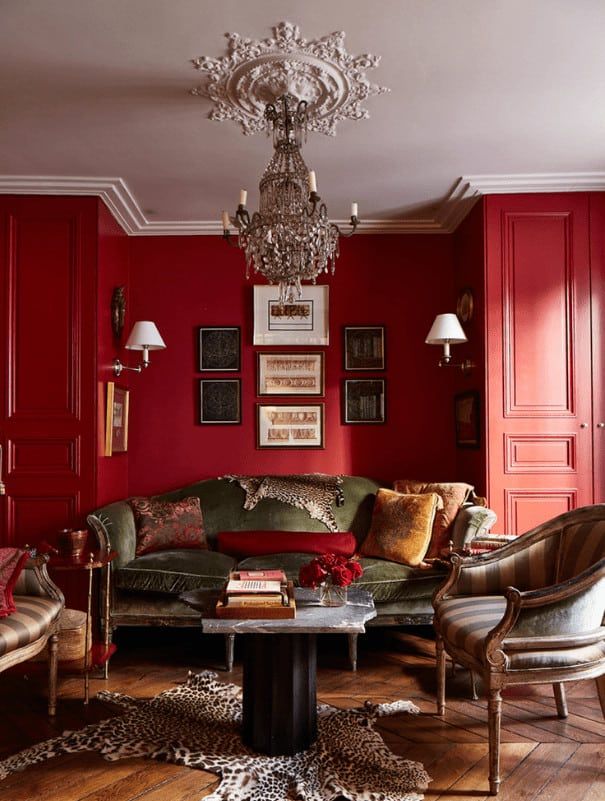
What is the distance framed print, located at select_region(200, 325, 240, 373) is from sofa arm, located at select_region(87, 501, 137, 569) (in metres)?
1.31

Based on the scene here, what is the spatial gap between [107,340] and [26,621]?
7.07 ft

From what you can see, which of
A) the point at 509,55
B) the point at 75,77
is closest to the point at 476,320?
the point at 509,55

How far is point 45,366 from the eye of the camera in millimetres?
4312

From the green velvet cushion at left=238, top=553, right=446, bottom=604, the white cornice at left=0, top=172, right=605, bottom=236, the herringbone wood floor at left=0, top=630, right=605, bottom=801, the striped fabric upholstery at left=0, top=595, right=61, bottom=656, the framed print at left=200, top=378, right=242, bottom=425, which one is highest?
the white cornice at left=0, top=172, right=605, bottom=236

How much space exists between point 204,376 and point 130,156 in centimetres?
171

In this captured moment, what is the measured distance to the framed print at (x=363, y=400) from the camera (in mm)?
5066

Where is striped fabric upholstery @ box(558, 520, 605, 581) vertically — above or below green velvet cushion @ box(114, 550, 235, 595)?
above

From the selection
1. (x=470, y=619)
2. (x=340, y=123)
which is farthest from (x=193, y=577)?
(x=340, y=123)

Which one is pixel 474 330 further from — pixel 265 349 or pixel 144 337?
pixel 144 337

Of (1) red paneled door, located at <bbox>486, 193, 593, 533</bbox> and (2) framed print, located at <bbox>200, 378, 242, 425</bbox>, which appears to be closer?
(1) red paneled door, located at <bbox>486, 193, 593, 533</bbox>

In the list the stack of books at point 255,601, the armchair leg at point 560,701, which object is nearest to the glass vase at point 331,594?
the stack of books at point 255,601

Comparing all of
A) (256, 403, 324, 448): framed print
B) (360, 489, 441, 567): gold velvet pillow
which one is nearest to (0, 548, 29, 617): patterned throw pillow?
(360, 489, 441, 567): gold velvet pillow

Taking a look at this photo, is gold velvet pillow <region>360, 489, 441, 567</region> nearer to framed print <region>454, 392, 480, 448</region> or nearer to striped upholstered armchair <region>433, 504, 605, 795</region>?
framed print <region>454, 392, 480, 448</region>

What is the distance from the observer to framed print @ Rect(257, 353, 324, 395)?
16.6ft
